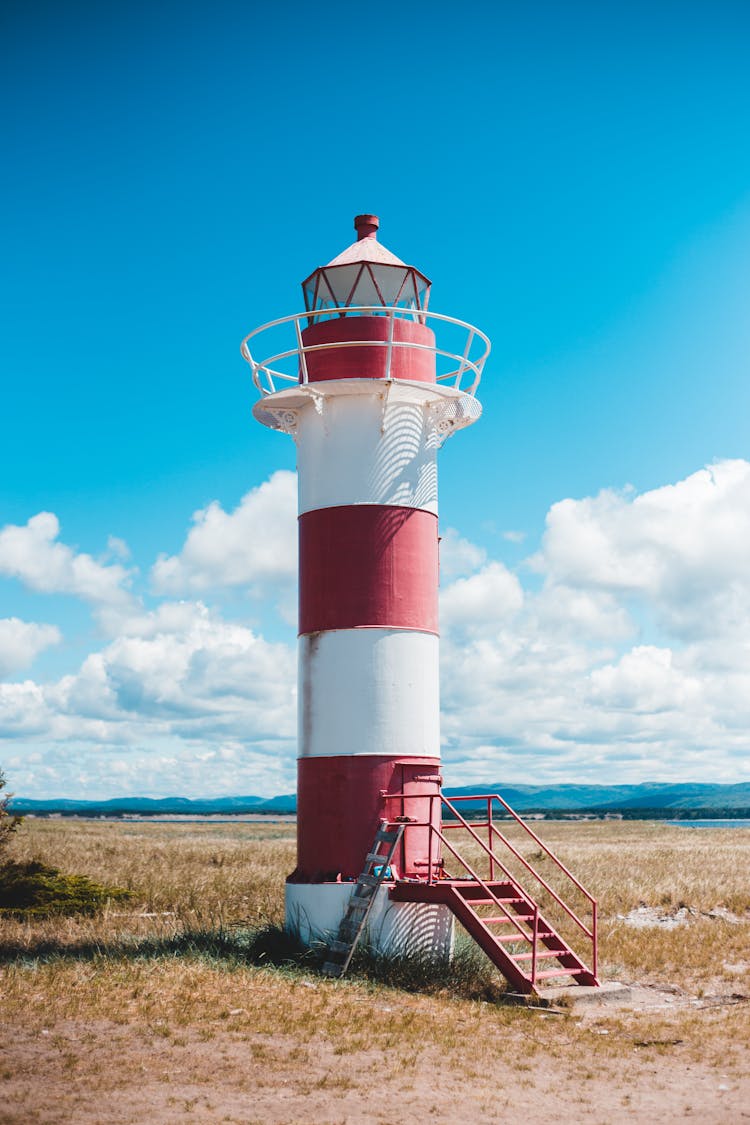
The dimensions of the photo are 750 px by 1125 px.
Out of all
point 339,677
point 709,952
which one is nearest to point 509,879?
point 339,677

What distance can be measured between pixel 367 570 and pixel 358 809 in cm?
358

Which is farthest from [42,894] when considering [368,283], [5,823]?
[368,283]

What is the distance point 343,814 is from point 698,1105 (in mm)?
7372

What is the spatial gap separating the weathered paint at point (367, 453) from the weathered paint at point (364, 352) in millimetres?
404

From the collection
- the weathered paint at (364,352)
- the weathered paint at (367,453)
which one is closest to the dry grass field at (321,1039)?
the weathered paint at (367,453)

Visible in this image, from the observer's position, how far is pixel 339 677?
56.1 ft

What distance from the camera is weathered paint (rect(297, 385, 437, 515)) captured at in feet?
57.7

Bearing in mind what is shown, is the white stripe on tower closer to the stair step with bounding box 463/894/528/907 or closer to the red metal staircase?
the red metal staircase

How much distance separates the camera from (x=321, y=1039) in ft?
39.2

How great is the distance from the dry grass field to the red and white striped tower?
7.43 ft

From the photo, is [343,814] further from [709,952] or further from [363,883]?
[709,952]

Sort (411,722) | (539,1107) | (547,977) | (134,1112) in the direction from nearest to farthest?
(134,1112), (539,1107), (547,977), (411,722)

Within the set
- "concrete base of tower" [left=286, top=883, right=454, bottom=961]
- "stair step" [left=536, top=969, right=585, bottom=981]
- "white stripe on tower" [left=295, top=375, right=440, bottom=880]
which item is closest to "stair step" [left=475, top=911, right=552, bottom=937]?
"stair step" [left=536, top=969, right=585, bottom=981]

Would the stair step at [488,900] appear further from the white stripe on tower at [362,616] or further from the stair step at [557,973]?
the white stripe on tower at [362,616]
